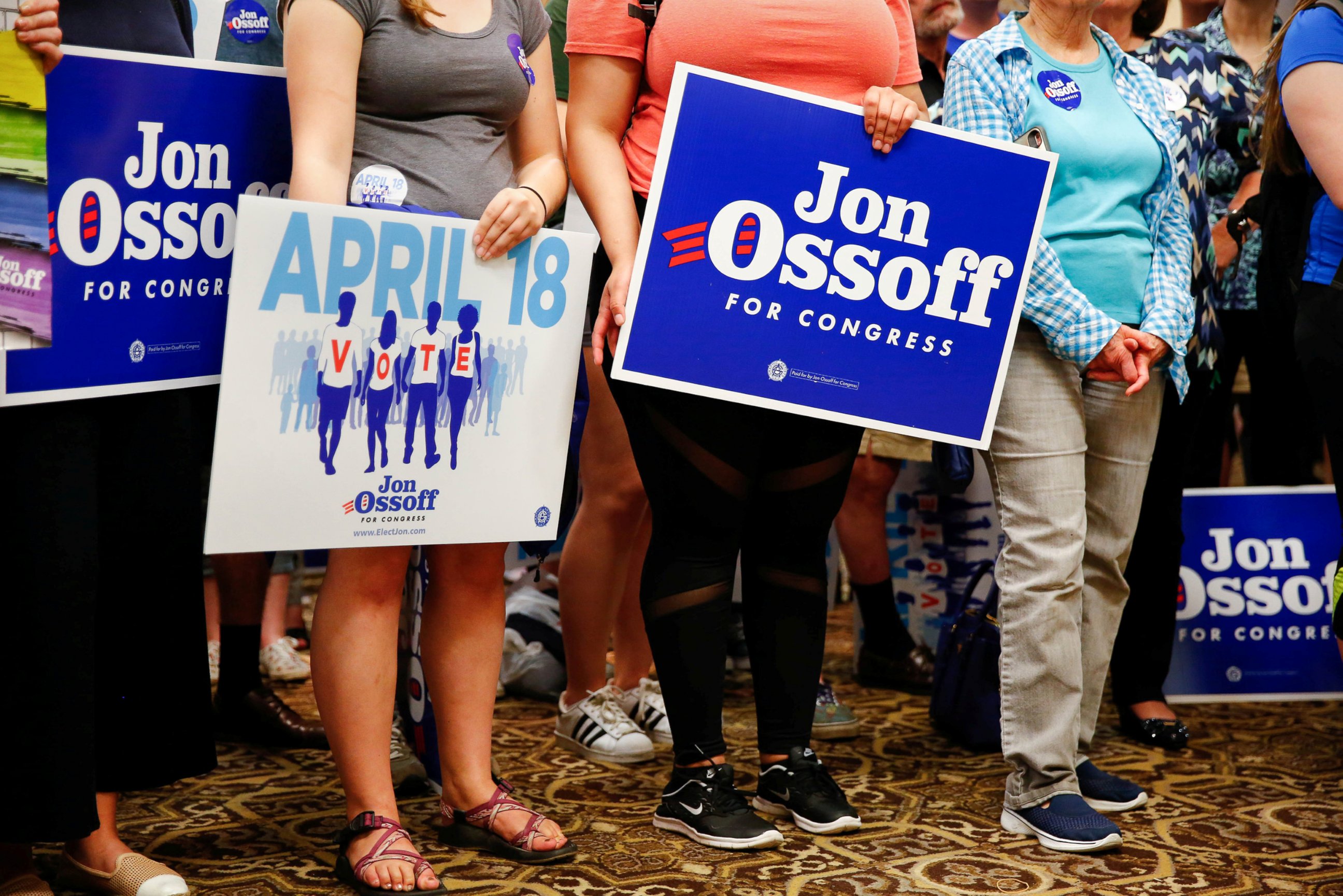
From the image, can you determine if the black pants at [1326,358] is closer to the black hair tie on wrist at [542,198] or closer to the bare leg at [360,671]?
the black hair tie on wrist at [542,198]

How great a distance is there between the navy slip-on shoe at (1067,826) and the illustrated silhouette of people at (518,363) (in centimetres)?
109

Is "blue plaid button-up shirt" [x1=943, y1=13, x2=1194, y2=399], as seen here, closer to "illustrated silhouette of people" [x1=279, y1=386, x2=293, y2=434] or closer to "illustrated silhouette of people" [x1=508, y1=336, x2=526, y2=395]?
"illustrated silhouette of people" [x1=508, y1=336, x2=526, y2=395]

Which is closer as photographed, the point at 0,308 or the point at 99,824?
the point at 0,308

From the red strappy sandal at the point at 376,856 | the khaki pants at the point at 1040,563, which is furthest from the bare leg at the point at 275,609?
the khaki pants at the point at 1040,563

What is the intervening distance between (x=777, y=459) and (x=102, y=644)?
1.02 meters

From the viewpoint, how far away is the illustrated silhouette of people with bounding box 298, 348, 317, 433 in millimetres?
1610

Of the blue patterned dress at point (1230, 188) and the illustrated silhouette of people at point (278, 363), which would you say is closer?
the illustrated silhouette of people at point (278, 363)

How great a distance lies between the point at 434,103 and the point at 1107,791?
1605 millimetres

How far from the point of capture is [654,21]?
6.11 feet

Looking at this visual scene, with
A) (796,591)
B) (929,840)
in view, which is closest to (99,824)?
(796,591)

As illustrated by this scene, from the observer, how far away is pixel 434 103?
67.6 inches


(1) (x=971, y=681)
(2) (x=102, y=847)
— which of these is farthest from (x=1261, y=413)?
(2) (x=102, y=847)

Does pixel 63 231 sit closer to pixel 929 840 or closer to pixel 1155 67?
pixel 929 840

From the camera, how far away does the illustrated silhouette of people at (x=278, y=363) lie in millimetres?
1588
